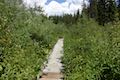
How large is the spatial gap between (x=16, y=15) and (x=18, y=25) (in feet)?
2.57

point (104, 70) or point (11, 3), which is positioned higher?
point (11, 3)

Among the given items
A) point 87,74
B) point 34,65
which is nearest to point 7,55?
point 87,74

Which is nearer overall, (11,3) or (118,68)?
(118,68)

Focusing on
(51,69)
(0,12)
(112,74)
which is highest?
(0,12)

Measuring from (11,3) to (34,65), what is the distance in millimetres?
3539

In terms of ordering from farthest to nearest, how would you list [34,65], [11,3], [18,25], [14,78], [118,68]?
[18,25], [11,3], [34,65], [14,78], [118,68]

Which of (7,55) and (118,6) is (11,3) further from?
(118,6)

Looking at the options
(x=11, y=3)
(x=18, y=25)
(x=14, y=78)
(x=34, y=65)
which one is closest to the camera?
(x=14, y=78)

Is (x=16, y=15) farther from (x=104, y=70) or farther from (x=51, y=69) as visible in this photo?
(x=104, y=70)

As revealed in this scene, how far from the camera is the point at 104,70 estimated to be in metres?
8.95

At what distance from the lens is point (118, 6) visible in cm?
6819

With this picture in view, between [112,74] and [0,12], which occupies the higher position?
[0,12]

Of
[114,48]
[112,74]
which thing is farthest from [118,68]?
[114,48]

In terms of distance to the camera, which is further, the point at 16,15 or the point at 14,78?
the point at 16,15
